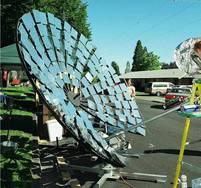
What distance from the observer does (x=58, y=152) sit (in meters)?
10.0

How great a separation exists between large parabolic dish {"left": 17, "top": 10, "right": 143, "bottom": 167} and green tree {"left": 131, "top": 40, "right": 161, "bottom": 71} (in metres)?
107

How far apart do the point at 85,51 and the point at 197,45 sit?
14.5ft

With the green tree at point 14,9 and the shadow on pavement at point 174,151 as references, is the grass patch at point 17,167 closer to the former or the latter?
the shadow on pavement at point 174,151

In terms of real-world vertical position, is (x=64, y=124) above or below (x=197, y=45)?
below

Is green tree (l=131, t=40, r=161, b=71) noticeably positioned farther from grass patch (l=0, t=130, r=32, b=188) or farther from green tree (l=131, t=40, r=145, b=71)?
grass patch (l=0, t=130, r=32, b=188)

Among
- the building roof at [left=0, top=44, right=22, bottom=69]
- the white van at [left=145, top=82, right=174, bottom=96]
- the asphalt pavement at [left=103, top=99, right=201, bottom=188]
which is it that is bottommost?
the asphalt pavement at [left=103, top=99, right=201, bottom=188]

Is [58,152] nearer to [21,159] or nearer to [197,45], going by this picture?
[21,159]

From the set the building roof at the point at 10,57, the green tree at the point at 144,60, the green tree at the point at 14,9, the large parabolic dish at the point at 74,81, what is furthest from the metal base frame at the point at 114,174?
the green tree at the point at 144,60

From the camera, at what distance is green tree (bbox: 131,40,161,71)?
4582 inches

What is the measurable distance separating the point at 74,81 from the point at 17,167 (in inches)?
87.9

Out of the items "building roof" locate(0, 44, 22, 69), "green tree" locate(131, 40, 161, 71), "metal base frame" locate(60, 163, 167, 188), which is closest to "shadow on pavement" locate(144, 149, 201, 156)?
"metal base frame" locate(60, 163, 167, 188)

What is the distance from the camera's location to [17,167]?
7707 mm

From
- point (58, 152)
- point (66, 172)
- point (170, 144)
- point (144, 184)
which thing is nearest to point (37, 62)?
point (66, 172)

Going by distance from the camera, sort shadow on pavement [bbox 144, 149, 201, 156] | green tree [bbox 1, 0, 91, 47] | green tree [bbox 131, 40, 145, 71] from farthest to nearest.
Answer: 1. green tree [bbox 131, 40, 145, 71]
2. green tree [bbox 1, 0, 91, 47]
3. shadow on pavement [bbox 144, 149, 201, 156]
